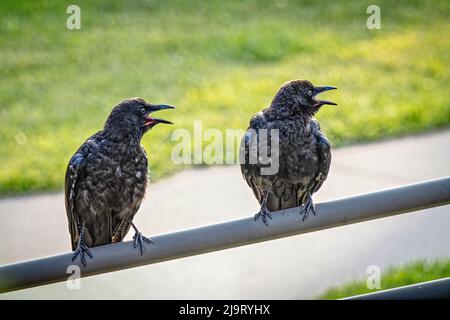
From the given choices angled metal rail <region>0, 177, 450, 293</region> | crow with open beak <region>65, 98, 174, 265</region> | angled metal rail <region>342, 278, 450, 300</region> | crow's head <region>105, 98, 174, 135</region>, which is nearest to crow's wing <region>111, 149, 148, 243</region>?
crow with open beak <region>65, 98, 174, 265</region>

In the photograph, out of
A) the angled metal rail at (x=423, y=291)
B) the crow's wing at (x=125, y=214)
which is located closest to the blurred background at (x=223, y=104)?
the crow's wing at (x=125, y=214)

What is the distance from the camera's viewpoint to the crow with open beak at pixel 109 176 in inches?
225

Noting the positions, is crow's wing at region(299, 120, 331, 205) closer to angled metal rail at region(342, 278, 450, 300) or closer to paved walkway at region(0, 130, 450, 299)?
paved walkway at region(0, 130, 450, 299)

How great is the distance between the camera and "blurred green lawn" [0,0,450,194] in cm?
1098

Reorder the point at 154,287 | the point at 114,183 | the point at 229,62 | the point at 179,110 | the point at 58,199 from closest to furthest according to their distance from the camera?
the point at 114,183
the point at 154,287
the point at 58,199
the point at 179,110
the point at 229,62

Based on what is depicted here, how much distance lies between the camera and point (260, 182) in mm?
5961

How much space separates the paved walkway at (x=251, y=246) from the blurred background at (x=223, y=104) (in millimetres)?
18

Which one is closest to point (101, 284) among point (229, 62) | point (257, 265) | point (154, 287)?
point (154, 287)

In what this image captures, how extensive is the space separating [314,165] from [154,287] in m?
2.55

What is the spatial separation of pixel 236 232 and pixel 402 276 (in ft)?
12.8

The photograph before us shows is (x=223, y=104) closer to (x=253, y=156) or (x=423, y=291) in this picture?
(x=253, y=156)

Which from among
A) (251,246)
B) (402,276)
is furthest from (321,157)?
(251,246)

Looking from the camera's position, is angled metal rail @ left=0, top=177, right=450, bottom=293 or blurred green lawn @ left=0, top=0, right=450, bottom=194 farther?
blurred green lawn @ left=0, top=0, right=450, bottom=194
